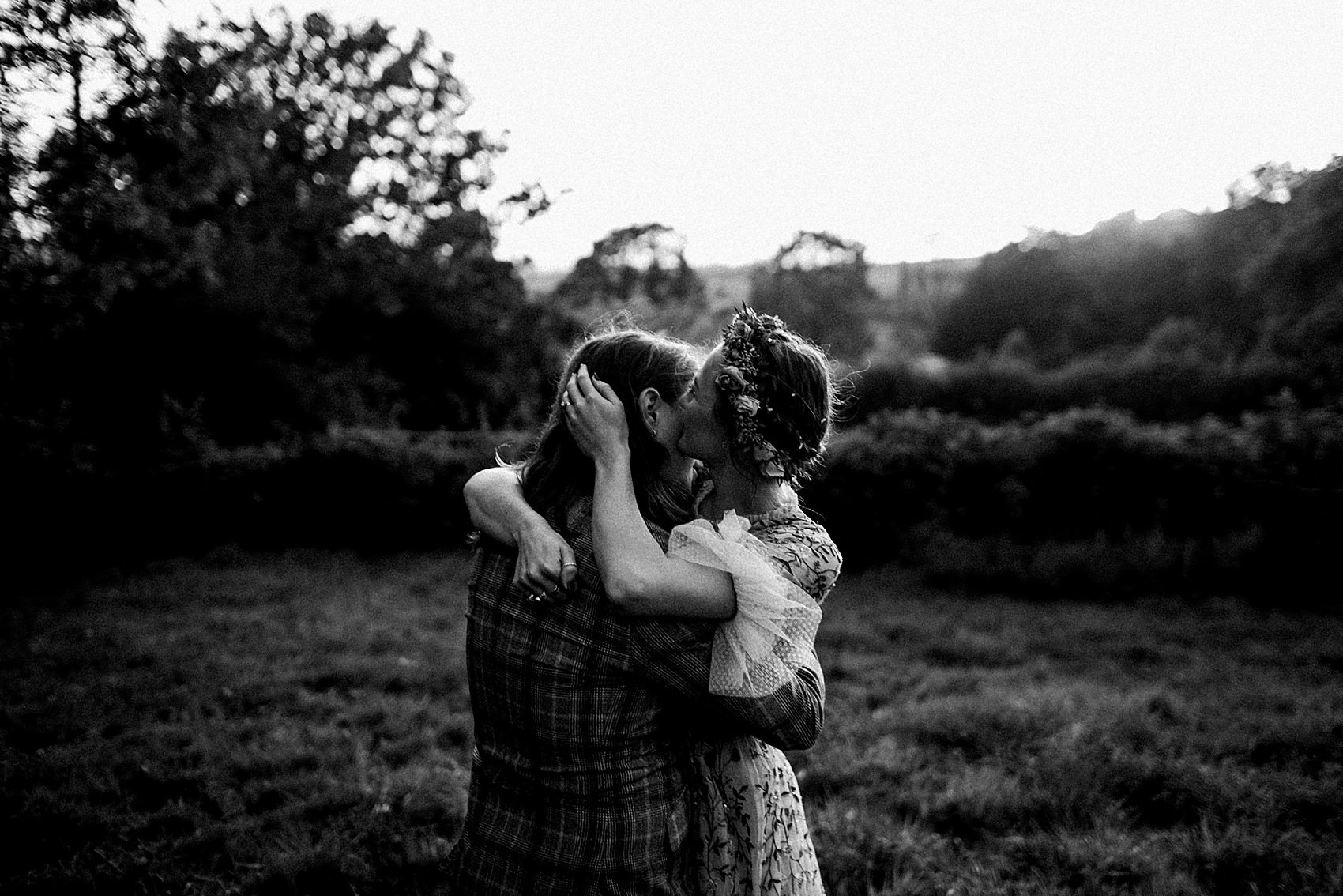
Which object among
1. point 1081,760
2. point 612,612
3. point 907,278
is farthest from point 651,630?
point 907,278

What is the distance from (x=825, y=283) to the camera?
47656 millimetres

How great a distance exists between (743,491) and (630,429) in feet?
1.09

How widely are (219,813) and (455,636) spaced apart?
3.12 m

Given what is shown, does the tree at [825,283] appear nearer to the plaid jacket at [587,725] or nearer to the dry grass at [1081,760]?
the dry grass at [1081,760]

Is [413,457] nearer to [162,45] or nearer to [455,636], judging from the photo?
[455,636]

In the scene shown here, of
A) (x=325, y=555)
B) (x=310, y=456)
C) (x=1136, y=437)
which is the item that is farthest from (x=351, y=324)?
(x=1136, y=437)

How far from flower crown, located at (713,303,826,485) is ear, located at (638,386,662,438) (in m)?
0.15

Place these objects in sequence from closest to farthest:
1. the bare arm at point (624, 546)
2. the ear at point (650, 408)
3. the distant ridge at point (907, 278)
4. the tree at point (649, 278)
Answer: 1. the bare arm at point (624, 546)
2. the ear at point (650, 408)
3. the tree at point (649, 278)
4. the distant ridge at point (907, 278)

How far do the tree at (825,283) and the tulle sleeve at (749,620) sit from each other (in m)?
44.8

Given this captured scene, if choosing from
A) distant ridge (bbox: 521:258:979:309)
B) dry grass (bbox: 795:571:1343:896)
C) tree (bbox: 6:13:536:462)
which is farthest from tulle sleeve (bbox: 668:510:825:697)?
distant ridge (bbox: 521:258:979:309)

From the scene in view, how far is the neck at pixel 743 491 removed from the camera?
6.80 ft

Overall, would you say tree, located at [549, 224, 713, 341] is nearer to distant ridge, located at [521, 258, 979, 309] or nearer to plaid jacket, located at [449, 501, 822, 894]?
distant ridge, located at [521, 258, 979, 309]

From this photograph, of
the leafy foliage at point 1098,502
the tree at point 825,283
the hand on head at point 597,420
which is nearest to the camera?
the hand on head at point 597,420

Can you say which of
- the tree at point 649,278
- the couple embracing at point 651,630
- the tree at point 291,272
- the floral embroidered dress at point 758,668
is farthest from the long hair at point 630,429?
the tree at point 649,278
